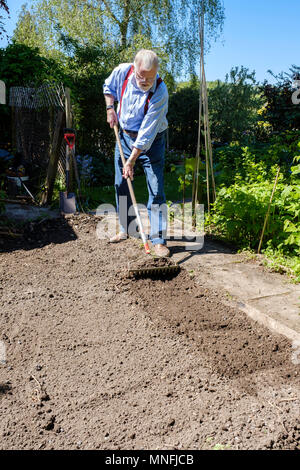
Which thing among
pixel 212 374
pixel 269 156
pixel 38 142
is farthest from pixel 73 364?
pixel 38 142

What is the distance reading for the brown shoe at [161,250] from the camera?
12.0ft

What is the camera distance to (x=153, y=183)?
3.78 metres

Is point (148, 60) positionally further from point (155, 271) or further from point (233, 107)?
point (233, 107)

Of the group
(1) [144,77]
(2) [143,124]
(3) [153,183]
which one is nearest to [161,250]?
(3) [153,183]

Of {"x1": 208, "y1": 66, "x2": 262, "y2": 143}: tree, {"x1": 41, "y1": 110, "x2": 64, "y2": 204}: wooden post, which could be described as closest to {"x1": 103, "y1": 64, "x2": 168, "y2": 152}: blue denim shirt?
{"x1": 41, "y1": 110, "x2": 64, "y2": 204}: wooden post

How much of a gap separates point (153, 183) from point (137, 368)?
2.01 m

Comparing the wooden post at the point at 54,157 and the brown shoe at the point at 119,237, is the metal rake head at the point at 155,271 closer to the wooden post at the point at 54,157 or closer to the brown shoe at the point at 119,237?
the brown shoe at the point at 119,237

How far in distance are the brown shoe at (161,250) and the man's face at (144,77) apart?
1.40 meters

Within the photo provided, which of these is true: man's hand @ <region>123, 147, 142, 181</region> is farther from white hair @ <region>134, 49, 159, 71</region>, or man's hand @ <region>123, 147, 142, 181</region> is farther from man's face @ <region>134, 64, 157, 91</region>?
white hair @ <region>134, 49, 159, 71</region>

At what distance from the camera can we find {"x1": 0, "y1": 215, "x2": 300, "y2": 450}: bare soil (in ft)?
5.73
